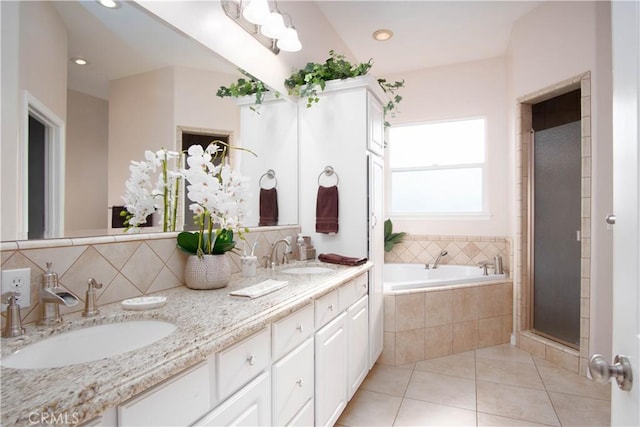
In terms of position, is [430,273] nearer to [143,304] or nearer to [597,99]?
[597,99]

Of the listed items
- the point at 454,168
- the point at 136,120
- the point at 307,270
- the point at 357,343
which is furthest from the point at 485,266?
the point at 136,120

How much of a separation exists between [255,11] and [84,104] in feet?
3.75

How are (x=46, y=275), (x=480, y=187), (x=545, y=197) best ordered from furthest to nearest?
(x=480, y=187) → (x=545, y=197) → (x=46, y=275)

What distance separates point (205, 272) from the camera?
1425 mm

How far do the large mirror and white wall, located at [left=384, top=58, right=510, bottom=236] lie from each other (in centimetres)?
298

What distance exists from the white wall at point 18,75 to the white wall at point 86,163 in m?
0.11

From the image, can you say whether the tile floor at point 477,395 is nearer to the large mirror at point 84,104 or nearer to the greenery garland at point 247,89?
the large mirror at point 84,104

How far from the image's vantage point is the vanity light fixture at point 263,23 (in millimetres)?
1924

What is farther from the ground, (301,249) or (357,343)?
(301,249)

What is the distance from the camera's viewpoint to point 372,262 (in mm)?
2490

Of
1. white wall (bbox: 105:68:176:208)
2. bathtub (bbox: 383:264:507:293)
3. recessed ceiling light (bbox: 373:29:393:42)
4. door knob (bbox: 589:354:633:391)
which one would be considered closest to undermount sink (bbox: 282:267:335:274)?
white wall (bbox: 105:68:176:208)

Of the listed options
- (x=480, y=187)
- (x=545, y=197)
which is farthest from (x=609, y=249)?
(x=480, y=187)

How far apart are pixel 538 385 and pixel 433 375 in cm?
72

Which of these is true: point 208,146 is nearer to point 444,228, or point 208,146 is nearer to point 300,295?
point 300,295
